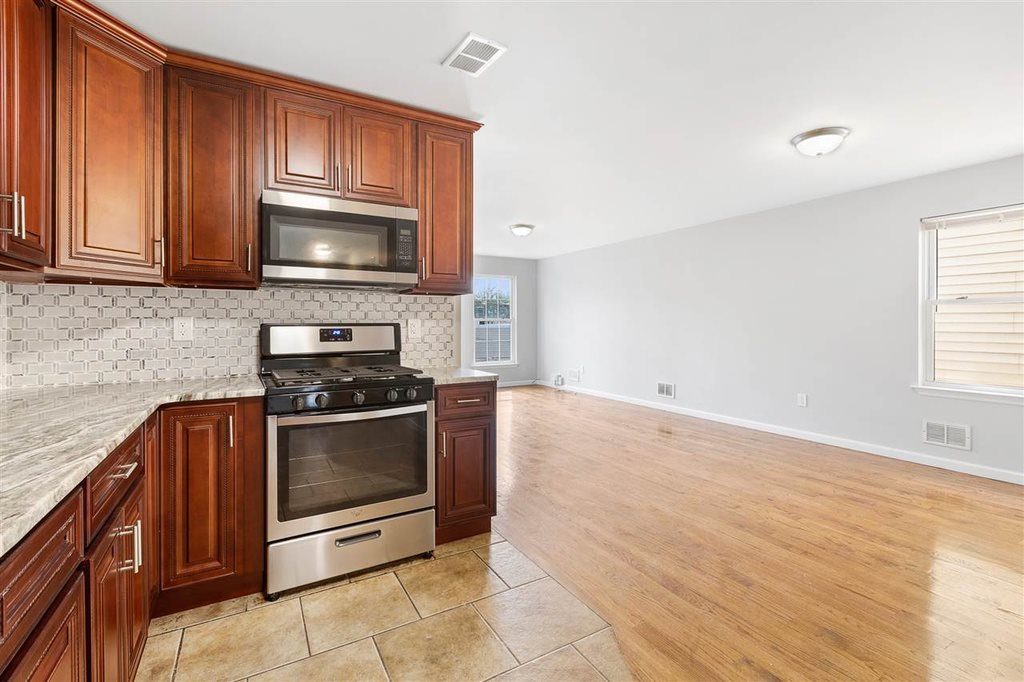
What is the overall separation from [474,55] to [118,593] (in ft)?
8.15

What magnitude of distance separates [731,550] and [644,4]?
2727 mm

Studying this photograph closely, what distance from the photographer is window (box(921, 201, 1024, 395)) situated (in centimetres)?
386

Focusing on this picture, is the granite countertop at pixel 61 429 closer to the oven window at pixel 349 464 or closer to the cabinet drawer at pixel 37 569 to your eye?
the cabinet drawer at pixel 37 569

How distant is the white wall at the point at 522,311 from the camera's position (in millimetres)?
9039

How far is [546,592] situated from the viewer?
7.39 ft

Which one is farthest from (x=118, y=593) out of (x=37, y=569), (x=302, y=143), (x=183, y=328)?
(x=302, y=143)

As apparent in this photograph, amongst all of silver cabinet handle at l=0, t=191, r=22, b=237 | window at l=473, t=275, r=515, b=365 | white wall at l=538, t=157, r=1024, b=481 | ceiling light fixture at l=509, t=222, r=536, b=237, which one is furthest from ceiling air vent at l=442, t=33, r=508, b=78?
window at l=473, t=275, r=515, b=365

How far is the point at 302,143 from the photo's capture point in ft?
8.32

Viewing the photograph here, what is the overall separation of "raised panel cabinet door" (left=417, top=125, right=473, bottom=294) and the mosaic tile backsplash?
412mm

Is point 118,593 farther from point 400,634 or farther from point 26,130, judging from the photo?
point 26,130

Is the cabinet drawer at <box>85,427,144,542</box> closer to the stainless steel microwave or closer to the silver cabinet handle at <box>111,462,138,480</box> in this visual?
the silver cabinet handle at <box>111,462,138,480</box>

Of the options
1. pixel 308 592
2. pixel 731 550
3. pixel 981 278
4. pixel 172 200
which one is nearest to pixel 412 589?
pixel 308 592

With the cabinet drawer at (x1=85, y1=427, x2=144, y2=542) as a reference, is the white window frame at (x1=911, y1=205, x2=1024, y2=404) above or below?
above

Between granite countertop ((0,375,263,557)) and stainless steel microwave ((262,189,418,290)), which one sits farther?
stainless steel microwave ((262,189,418,290))
